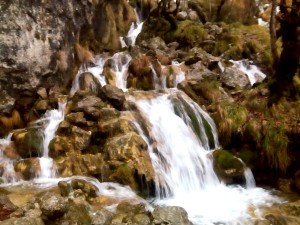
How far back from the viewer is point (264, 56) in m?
17.7

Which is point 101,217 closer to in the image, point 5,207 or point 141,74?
point 5,207

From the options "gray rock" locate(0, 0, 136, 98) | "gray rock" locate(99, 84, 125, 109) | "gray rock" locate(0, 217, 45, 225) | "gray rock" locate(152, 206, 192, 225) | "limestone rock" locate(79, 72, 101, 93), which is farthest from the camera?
"limestone rock" locate(79, 72, 101, 93)

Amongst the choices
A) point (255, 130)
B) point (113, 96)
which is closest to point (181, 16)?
point (113, 96)

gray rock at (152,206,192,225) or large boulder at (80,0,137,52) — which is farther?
large boulder at (80,0,137,52)

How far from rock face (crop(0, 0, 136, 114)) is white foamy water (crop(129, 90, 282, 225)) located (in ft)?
11.0

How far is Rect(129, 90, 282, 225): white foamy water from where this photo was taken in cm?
850

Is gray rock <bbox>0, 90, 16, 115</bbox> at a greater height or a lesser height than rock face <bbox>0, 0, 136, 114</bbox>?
lesser

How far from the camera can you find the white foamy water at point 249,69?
16.3 m

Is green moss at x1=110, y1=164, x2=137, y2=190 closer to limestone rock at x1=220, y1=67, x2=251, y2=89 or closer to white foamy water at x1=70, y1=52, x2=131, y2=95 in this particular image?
white foamy water at x1=70, y1=52, x2=131, y2=95

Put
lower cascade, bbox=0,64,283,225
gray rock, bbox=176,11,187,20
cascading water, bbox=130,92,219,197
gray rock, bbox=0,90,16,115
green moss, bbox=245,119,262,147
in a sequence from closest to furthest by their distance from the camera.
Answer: lower cascade, bbox=0,64,283,225
cascading water, bbox=130,92,219,197
green moss, bbox=245,119,262,147
gray rock, bbox=0,90,16,115
gray rock, bbox=176,11,187,20

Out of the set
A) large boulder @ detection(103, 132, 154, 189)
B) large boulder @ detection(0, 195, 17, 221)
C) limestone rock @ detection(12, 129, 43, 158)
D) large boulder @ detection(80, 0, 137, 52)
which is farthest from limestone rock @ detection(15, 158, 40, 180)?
large boulder @ detection(80, 0, 137, 52)

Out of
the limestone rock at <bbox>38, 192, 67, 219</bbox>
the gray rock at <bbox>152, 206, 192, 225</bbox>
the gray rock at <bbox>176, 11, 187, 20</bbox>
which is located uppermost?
the gray rock at <bbox>176, 11, 187, 20</bbox>

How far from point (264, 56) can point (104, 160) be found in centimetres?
1141

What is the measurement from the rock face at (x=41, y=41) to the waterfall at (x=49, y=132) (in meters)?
1.07
